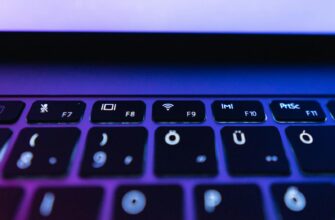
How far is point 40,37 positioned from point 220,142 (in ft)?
0.76

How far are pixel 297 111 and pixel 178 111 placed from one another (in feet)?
0.42

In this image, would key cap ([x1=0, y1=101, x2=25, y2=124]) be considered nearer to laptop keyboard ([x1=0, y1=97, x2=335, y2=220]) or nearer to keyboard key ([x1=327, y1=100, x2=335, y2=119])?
laptop keyboard ([x1=0, y1=97, x2=335, y2=220])

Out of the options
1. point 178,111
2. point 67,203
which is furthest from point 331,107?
point 67,203

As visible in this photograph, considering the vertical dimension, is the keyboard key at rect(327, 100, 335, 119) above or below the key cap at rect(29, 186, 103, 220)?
above

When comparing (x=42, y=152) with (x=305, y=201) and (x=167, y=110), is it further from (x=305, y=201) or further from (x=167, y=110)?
(x=305, y=201)

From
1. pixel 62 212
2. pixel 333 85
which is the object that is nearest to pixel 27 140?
pixel 62 212

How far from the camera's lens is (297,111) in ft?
1.00

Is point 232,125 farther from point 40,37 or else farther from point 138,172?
point 40,37

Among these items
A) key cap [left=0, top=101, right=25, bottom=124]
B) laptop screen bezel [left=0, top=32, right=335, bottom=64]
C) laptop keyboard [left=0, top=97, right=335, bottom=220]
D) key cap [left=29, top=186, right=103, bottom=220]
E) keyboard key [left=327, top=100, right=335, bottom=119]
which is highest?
laptop screen bezel [left=0, top=32, right=335, bottom=64]

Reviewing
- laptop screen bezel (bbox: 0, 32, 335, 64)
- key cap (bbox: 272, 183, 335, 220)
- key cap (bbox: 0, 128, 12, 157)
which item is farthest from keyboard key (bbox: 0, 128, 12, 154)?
key cap (bbox: 272, 183, 335, 220)

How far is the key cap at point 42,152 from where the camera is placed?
0.25 meters

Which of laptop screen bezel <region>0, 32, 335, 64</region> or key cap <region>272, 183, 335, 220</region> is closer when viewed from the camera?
key cap <region>272, 183, 335, 220</region>

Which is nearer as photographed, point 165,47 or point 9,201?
point 9,201

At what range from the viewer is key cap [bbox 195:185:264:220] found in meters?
0.22
